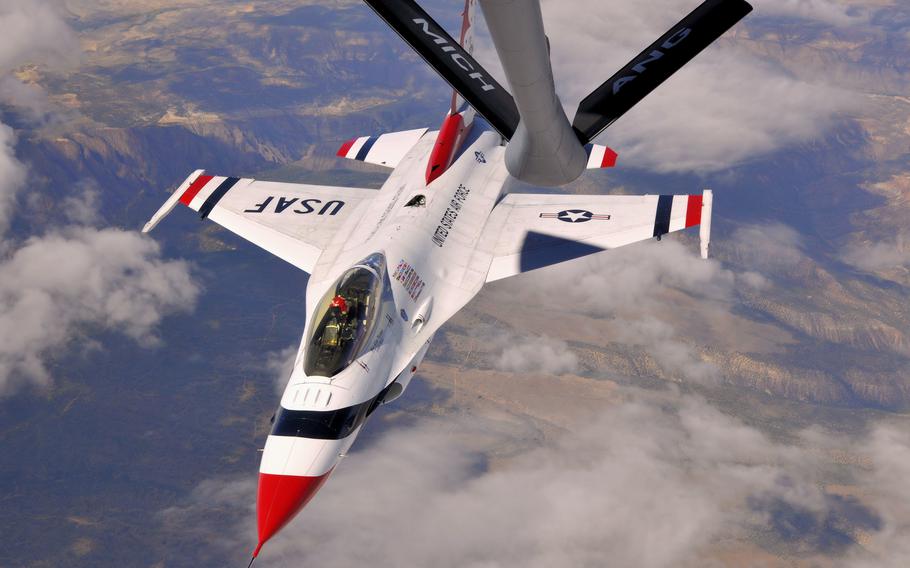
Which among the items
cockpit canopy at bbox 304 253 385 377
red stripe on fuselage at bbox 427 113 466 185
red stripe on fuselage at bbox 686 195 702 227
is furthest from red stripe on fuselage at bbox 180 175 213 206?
red stripe on fuselage at bbox 686 195 702 227

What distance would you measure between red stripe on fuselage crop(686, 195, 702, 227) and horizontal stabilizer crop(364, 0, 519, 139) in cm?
1871

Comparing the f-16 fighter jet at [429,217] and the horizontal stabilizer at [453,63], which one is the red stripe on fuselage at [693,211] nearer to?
the f-16 fighter jet at [429,217]

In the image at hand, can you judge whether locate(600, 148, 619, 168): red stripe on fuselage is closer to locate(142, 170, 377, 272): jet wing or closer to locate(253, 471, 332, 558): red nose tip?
locate(142, 170, 377, 272): jet wing

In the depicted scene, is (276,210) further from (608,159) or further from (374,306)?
(608,159)

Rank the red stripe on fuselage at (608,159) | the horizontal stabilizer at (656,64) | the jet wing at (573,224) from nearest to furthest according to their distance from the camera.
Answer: the horizontal stabilizer at (656,64), the jet wing at (573,224), the red stripe on fuselage at (608,159)

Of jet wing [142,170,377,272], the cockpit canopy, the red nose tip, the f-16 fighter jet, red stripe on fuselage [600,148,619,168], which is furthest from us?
red stripe on fuselage [600,148,619,168]

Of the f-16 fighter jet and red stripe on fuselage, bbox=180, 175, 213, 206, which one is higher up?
the f-16 fighter jet

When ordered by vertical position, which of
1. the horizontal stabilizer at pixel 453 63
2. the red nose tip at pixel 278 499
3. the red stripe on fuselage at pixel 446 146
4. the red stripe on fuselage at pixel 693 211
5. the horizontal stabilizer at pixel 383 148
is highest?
the horizontal stabilizer at pixel 453 63

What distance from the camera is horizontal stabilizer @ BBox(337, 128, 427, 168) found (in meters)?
37.2

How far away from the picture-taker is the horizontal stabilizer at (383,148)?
37.2 meters

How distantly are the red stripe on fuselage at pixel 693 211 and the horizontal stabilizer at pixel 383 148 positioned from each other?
16020 mm

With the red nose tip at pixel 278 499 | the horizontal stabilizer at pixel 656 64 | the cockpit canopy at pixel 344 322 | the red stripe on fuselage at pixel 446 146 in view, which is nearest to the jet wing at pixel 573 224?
the red stripe on fuselage at pixel 446 146

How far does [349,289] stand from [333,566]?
535 feet

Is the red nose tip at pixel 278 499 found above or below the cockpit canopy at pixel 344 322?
below
